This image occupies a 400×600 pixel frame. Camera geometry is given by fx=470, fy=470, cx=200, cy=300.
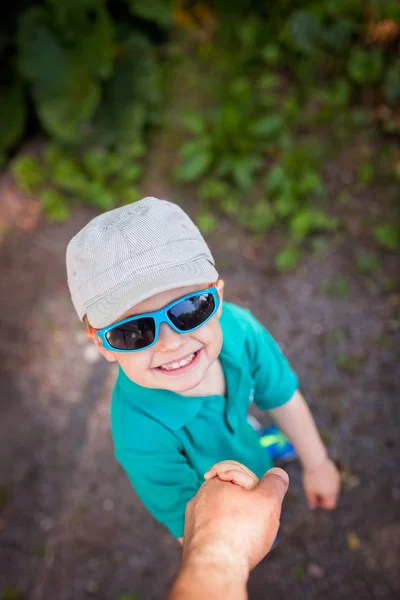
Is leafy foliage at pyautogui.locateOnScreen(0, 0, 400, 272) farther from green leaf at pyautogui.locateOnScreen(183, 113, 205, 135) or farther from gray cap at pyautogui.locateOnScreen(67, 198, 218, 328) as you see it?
gray cap at pyautogui.locateOnScreen(67, 198, 218, 328)

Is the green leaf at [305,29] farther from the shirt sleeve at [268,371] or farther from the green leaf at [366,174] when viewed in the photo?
the shirt sleeve at [268,371]

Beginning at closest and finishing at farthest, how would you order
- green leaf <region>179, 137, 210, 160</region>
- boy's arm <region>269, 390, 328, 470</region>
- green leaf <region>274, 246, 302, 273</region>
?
1. boy's arm <region>269, 390, 328, 470</region>
2. green leaf <region>274, 246, 302, 273</region>
3. green leaf <region>179, 137, 210, 160</region>

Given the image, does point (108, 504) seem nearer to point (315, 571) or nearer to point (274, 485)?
point (315, 571)

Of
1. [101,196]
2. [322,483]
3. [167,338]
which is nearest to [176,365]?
[167,338]

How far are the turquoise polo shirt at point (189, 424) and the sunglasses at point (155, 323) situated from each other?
25 centimetres

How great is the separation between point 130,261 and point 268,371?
0.73 metres

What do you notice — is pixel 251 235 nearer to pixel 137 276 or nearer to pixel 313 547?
pixel 313 547

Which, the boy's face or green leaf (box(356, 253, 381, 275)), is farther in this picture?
green leaf (box(356, 253, 381, 275))

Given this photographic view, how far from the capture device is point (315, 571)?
2.42 meters

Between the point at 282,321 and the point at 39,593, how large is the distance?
2283 mm

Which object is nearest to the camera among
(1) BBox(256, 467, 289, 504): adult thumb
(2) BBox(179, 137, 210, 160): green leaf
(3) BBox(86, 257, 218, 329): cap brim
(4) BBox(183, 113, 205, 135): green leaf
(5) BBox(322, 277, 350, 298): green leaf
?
(1) BBox(256, 467, 289, 504): adult thumb

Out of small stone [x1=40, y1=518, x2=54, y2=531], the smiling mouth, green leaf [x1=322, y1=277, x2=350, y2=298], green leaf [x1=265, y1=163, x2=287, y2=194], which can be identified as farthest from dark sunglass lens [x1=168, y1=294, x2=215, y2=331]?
green leaf [x1=265, y1=163, x2=287, y2=194]

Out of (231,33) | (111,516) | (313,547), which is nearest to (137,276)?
(313,547)

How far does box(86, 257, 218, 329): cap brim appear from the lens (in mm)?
1214
